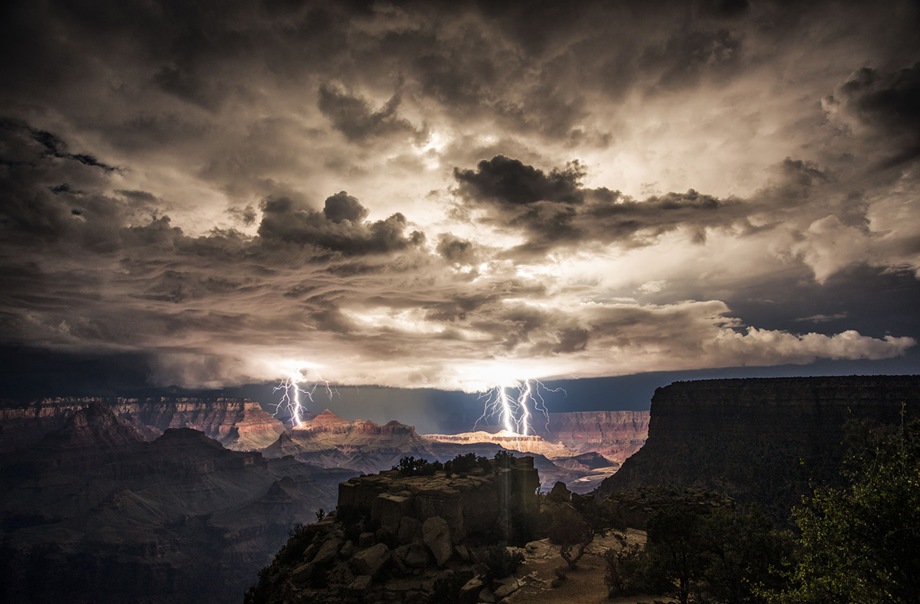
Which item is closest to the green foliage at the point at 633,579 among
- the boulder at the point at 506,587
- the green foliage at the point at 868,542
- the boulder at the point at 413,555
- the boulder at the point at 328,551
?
the boulder at the point at 506,587

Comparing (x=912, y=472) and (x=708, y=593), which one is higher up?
(x=912, y=472)

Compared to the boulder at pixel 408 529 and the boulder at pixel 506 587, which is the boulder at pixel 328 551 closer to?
the boulder at pixel 408 529

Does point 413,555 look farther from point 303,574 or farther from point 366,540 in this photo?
point 303,574

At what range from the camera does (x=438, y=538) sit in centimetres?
3797

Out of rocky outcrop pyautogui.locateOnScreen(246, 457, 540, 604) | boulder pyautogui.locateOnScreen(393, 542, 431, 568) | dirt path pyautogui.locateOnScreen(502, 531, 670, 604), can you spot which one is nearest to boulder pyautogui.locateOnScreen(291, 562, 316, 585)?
rocky outcrop pyautogui.locateOnScreen(246, 457, 540, 604)

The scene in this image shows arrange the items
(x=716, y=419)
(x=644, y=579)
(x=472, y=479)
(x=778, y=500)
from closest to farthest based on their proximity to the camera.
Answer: (x=644, y=579)
(x=472, y=479)
(x=778, y=500)
(x=716, y=419)

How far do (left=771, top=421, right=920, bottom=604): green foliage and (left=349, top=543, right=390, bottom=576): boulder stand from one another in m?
25.7

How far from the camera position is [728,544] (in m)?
28.9

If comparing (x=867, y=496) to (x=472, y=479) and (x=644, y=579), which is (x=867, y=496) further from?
(x=472, y=479)

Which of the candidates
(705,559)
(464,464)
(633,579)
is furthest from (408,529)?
(705,559)

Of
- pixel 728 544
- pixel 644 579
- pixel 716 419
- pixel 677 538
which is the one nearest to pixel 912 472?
pixel 728 544

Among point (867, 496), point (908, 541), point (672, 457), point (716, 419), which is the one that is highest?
point (867, 496)

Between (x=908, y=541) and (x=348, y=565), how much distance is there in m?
33.4

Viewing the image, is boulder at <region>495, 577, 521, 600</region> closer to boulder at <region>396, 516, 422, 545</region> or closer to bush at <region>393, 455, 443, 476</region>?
boulder at <region>396, 516, 422, 545</region>
